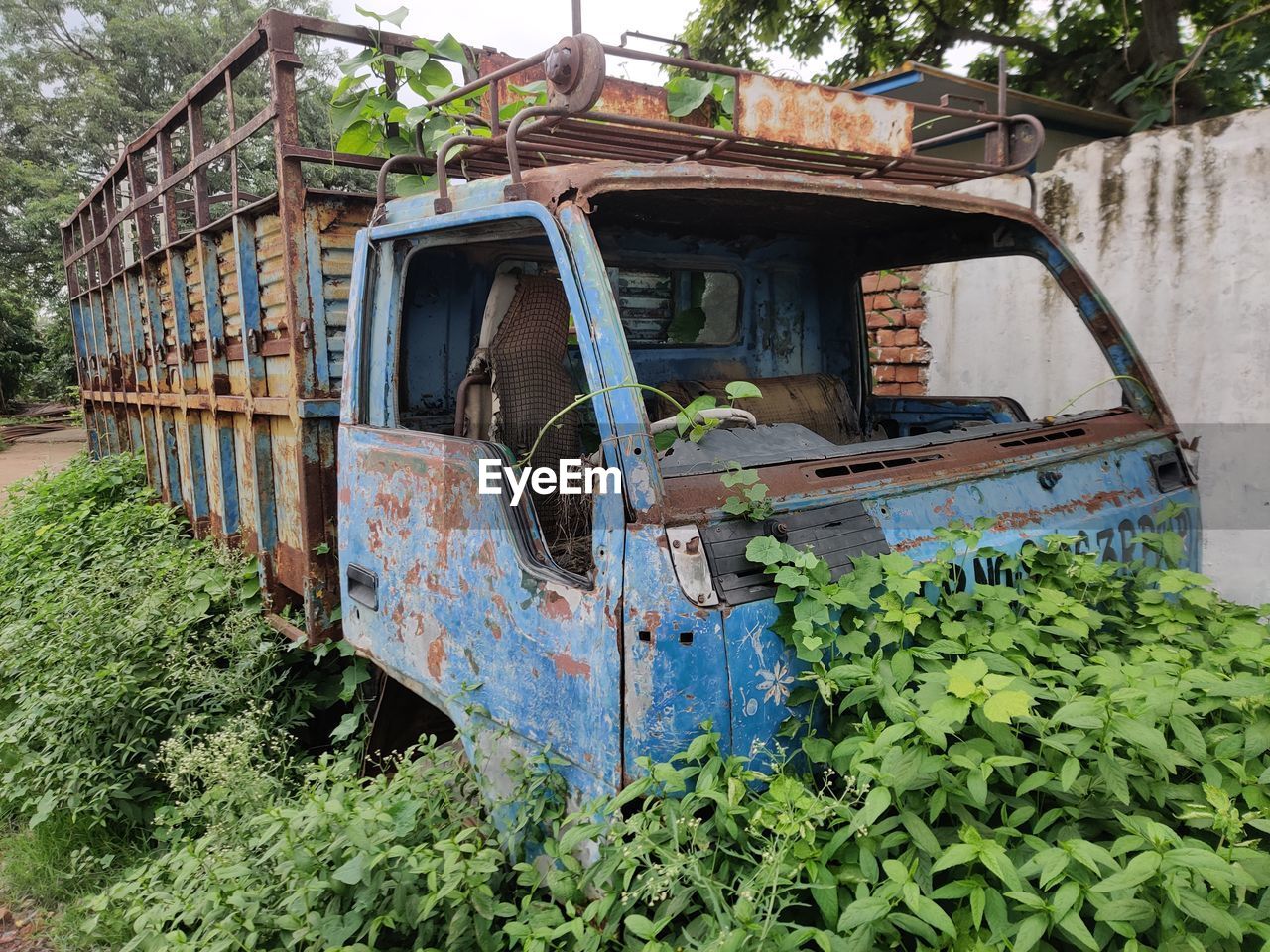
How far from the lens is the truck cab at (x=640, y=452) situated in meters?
1.81

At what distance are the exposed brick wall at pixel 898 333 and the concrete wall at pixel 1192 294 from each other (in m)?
0.64

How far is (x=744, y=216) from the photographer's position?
3.15 m

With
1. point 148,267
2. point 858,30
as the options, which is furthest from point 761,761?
point 858,30

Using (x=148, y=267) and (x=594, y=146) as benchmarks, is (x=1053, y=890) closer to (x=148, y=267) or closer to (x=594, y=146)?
(x=594, y=146)

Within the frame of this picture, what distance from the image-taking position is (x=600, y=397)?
190cm

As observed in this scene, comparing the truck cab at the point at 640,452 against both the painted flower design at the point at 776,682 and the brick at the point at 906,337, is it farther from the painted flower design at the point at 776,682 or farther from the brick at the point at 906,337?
the brick at the point at 906,337

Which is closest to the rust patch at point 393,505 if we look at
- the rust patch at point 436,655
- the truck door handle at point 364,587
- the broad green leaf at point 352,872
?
the truck door handle at point 364,587

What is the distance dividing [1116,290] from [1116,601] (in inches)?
111

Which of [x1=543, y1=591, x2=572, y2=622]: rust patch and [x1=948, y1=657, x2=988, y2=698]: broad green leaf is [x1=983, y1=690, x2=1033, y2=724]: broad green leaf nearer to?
[x1=948, y1=657, x2=988, y2=698]: broad green leaf

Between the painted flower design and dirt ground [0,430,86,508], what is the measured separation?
12760 millimetres

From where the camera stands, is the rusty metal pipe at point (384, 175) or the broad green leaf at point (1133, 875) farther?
the rusty metal pipe at point (384, 175)

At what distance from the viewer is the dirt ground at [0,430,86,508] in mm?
13531

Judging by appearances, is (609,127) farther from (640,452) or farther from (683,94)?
(640,452)

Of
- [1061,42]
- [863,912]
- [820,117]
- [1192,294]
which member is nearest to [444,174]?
[820,117]
